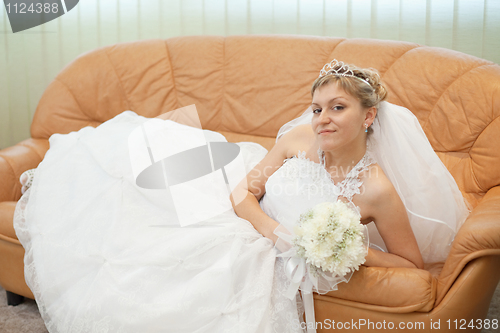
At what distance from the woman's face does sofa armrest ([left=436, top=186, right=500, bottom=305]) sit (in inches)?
20.7

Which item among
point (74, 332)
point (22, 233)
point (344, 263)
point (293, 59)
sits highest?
point (293, 59)

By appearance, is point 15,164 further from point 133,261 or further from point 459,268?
point 459,268

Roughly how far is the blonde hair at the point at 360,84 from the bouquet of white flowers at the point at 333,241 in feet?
1.61

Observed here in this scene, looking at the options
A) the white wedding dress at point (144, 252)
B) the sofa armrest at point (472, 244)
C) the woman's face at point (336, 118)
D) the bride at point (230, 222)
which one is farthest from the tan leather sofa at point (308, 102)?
the woman's face at point (336, 118)

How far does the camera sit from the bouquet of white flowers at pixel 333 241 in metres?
1.39

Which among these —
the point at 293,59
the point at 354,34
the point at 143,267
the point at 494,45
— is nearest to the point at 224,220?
the point at 143,267

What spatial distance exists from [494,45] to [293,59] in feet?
4.19

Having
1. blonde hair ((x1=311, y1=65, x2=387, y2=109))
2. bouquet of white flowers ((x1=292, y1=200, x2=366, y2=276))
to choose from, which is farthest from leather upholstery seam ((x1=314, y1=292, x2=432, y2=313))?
blonde hair ((x1=311, y1=65, x2=387, y2=109))

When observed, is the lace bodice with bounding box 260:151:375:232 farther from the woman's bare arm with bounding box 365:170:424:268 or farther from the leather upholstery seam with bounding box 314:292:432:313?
the leather upholstery seam with bounding box 314:292:432:313

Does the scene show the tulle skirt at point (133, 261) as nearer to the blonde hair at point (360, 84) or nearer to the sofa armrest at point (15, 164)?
the sofa armrest at point (15, 164)

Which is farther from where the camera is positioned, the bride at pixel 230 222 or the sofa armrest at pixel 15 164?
the sofa armrest at pixel 15 164

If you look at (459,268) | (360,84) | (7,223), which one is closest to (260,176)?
(360,84)

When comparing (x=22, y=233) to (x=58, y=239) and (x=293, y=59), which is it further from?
(x=293, y=59)

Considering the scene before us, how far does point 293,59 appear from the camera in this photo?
2562mm
